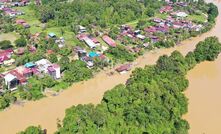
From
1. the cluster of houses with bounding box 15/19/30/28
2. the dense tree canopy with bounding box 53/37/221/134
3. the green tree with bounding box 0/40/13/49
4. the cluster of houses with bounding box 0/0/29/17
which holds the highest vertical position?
the dense tree canopy with bounding box 53/37/221/134

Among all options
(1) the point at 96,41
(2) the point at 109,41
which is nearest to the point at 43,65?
(1) the point at 96,41

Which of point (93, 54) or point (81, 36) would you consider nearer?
point (93, 54)

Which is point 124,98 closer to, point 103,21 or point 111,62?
point 111,62

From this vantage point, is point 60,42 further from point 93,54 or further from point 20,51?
point 93,54

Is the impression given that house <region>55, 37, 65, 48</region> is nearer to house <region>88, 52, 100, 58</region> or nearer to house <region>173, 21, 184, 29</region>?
house <region>88, 52, 100, 58</region>

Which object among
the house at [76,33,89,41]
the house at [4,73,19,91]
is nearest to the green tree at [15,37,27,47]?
the house at [76,33,89,41]

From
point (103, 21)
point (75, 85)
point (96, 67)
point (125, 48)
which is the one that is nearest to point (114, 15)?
point (103, 21)

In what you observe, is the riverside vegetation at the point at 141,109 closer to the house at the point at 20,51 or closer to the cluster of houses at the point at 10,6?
the house at the point at 20,51
